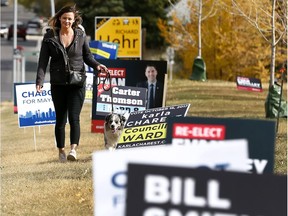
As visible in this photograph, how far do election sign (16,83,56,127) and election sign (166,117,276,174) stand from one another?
9.91 m

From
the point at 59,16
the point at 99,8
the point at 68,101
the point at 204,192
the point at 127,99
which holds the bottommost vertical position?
the point at 127,99

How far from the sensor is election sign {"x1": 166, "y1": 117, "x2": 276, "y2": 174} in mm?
5195

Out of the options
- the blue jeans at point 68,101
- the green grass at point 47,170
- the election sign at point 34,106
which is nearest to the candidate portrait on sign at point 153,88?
the green grass at point 47,170

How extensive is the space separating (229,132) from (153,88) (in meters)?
8.10

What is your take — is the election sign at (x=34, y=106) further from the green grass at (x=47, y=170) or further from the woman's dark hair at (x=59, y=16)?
the woman's dark hair at (x=59, y=16)

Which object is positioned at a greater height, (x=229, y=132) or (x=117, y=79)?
(x=229, y=132)

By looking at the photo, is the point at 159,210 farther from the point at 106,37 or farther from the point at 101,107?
the point at 106,37

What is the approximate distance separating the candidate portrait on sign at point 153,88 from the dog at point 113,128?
4.28ft

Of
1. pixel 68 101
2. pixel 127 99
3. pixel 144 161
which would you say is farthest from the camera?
pixel 127 99

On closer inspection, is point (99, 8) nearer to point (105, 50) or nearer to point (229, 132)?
point (105, 50)

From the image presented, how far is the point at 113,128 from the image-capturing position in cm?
1183

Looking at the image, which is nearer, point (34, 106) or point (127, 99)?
point (127, 99)

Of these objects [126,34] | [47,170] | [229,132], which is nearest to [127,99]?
[47,170]

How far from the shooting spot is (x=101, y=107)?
557 inches
